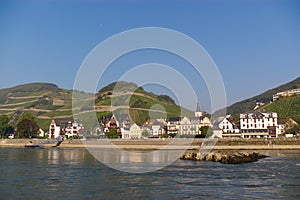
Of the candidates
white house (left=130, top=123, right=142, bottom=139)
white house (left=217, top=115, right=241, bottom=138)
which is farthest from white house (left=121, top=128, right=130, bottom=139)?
white house (left=217, top=115, right=241, bottom=138)

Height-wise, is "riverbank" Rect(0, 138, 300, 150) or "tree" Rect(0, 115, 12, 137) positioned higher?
"tree" Rect(0, 115, 12, 137)

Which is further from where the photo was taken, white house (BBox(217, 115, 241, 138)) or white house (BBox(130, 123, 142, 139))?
white house (BBox(130, 123, 142, 139))

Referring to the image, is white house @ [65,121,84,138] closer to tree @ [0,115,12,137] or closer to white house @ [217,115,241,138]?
tree @ [0,115,12,137]

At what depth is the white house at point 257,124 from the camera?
3814 inches

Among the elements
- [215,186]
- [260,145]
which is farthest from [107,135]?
[215,186]

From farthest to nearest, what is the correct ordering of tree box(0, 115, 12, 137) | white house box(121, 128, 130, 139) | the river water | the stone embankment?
1. tree box(0, 115, 12, 137)
2. white house box(121, 128, 130, 139)
3. the stone embankment
4. the river water

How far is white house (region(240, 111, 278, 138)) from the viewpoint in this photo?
96875 millimetres

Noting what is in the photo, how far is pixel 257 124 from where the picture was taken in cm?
9750

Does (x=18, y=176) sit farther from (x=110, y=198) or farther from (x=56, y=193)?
(x=110, y=198)

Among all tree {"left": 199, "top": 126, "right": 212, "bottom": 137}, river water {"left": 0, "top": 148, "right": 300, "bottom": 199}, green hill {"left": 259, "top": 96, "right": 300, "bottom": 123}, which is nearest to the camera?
river water {"left": 0, "top": 148, "right": 300, "bottom": 199}

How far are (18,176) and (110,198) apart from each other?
12001mm

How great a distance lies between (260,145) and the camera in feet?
240

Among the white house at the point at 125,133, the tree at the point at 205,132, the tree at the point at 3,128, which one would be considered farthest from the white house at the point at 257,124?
the tree at the point at 3,128

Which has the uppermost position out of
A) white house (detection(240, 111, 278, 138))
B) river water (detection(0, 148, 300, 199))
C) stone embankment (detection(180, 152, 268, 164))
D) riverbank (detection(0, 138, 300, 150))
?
white house (detection(240, 111, 278, 138))
